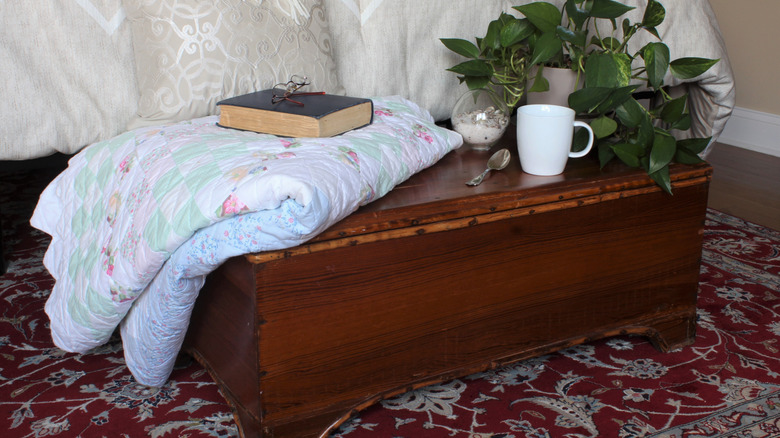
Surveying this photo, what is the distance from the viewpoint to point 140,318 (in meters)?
1.06

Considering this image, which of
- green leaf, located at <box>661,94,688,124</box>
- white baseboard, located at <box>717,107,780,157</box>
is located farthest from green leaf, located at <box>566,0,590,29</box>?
white baseboard, located at <box>717,107,780,157</box>

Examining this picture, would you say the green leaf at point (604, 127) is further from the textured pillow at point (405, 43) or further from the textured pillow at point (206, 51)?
the textured pillow at point (206, 51)

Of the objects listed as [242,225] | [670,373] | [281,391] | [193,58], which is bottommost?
[670,373]

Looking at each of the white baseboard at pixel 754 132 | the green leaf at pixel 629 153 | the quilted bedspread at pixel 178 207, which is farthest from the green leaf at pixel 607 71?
the white baseboard at pixel 754 132

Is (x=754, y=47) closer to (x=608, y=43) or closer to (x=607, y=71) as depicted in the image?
(x=608, y=43)

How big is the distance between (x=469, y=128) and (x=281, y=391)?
1.99 ft

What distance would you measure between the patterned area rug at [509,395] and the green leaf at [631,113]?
16.3 inches

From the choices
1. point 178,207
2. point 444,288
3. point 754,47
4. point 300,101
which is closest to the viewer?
point 178,207

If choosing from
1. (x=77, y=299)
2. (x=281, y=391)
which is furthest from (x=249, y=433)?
(x=77, y=299)

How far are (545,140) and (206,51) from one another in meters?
0.60

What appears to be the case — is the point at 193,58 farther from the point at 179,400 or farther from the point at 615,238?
the point at 615,238

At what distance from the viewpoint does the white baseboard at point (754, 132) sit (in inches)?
109

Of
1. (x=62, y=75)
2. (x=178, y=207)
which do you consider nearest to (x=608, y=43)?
(x=178, y=207)

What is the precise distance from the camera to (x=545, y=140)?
1.16 metres
